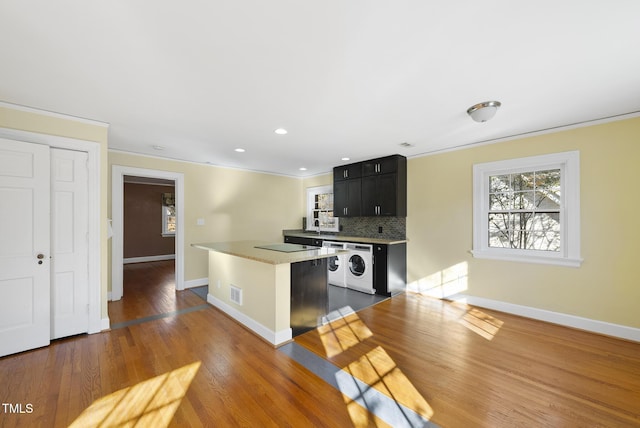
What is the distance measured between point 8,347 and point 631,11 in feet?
16.7

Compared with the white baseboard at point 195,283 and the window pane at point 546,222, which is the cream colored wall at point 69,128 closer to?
the white baseboard at point 195,283

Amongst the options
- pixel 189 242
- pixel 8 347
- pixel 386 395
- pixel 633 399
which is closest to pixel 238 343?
pixel 386 395

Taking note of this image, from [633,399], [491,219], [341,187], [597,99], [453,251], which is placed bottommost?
[633,399]

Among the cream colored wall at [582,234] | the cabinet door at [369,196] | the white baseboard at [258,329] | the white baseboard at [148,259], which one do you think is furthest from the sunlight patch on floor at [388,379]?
the white baseboard at [148,259]

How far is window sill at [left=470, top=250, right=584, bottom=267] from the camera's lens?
9.82 feet

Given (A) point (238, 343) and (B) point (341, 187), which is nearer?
(A) point (238, 343)

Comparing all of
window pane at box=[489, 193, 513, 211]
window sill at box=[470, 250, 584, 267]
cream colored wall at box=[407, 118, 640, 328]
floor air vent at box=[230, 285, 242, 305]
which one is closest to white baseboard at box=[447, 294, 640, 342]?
cream colored wall at box=[407, 118, 640, 328]

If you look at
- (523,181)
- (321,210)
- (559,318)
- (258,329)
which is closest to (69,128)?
(258,329)

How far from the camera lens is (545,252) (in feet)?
10.4

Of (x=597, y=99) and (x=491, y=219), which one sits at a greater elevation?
(x=597, y=99)

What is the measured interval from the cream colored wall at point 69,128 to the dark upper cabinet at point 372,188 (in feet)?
11.8

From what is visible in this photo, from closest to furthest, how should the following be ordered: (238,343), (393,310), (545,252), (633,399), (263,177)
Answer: (633,399)
(238,343)
(545,252)
(393,310)
(263,177)

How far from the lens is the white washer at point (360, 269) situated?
422 cm

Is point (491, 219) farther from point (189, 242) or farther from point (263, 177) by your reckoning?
point (189, 242)
